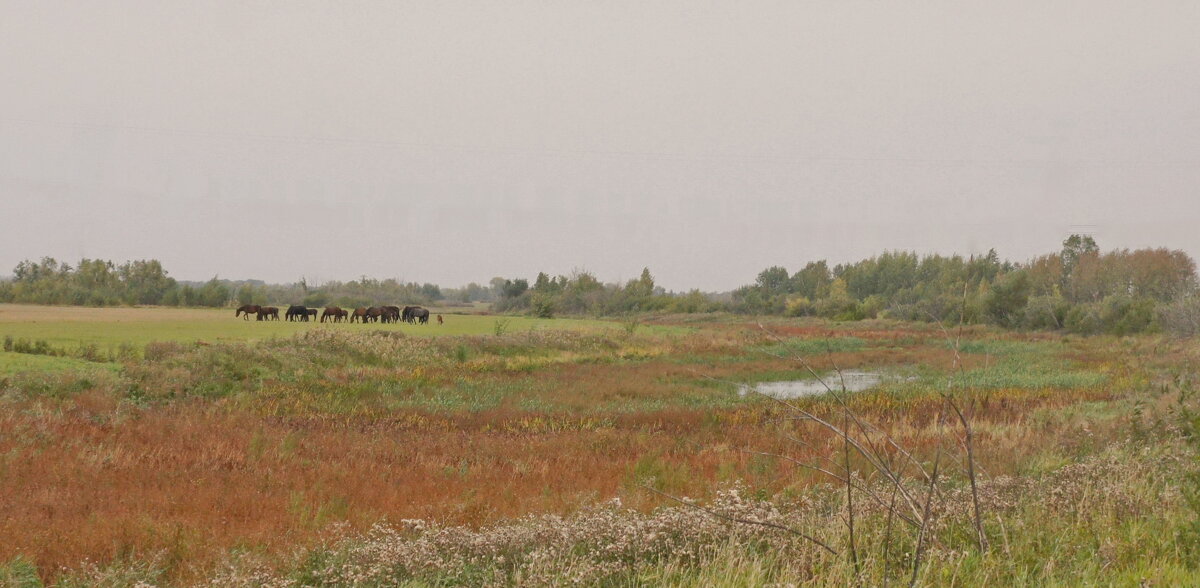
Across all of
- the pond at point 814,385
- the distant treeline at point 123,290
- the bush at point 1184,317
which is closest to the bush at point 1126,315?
the bush at point 1184,317

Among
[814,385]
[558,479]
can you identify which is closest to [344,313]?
[814,385]

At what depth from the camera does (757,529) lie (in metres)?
6.16

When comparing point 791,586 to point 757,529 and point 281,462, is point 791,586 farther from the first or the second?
point 281,462

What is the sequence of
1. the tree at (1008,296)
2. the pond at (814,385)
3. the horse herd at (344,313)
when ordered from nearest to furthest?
the pond at (814,385)
the horse herd at (344,313)
the tree at (1008,296)

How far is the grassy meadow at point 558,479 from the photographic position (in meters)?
5.42

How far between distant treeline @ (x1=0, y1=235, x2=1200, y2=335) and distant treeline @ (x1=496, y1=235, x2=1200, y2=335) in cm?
15

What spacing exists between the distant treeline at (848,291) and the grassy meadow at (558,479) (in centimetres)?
2956

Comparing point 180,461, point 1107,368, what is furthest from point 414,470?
point 1107,368

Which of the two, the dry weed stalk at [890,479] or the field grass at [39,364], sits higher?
the dry weed stalk at [890,479]

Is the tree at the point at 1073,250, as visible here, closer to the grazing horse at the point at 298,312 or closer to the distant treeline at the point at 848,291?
the distant treeline at the point at 848,291

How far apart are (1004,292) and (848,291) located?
5886cm

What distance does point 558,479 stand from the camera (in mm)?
10883

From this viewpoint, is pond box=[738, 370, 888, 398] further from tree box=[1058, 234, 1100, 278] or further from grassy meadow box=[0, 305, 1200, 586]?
tree box=[1058, 234, 1100, 278]

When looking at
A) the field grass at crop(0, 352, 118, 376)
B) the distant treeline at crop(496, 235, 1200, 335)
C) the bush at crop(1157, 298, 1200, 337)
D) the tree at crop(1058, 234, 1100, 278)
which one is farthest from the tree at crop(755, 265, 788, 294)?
the field grass at crop(0, 352, 118, 376)
